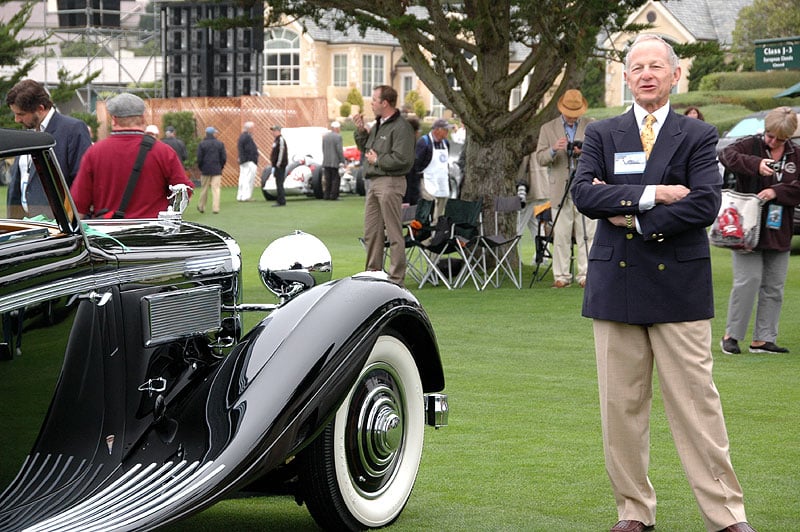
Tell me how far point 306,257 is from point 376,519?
1.41 m

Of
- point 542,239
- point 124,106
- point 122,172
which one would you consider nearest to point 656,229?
point 122,172

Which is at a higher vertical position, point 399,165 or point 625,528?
point 399,165

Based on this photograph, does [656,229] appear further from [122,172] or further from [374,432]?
[122,172]

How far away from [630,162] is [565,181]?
9085 mm

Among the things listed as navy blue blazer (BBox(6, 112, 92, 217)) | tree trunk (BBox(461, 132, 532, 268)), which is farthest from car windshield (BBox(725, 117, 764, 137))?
navy blue blazer (BBox(6, 112, 92, 217))

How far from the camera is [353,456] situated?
492 centimetres

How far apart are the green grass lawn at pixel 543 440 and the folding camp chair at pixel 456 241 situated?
5.40 feet

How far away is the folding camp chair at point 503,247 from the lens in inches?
550

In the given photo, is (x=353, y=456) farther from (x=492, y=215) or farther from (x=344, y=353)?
(x=492, y=215)

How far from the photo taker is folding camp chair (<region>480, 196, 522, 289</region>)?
13977 mm

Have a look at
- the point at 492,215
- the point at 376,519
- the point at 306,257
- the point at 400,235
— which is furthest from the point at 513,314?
the point at 376,519

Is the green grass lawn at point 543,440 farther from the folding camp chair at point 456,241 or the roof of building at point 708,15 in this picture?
the roof of building at point 708,15

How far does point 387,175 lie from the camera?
1343 centimetres

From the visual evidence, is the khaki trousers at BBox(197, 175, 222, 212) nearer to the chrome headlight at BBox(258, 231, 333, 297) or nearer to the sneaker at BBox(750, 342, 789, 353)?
the sneaker at BBox(750, 342, 789, 353)
